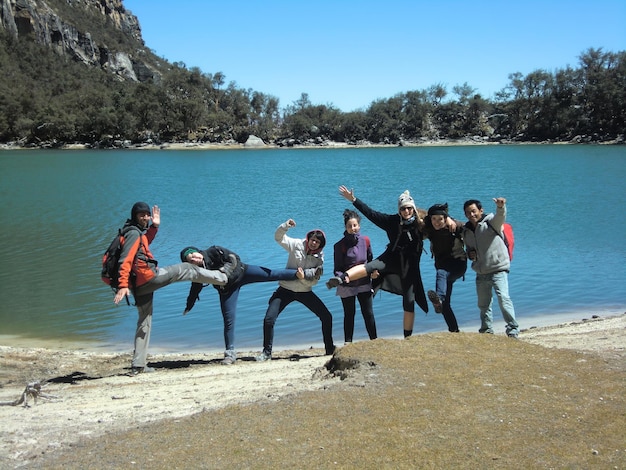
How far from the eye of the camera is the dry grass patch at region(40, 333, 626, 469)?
161 inches

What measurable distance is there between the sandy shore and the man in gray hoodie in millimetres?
744

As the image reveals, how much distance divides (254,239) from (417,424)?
1622 centimetres

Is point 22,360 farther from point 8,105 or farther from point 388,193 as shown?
point 8,105

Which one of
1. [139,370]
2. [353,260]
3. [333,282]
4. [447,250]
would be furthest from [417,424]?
[139,370]

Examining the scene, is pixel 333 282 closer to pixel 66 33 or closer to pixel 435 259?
pixel 435 259

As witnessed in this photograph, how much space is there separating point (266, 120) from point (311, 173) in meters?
81.3

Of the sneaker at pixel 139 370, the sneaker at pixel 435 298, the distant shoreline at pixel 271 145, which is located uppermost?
the distant shoreline at pixel 271 145

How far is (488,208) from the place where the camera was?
89.9ft

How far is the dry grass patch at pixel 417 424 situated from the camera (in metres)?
4.09

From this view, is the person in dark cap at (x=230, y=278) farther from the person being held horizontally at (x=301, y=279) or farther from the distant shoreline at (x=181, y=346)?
the distant shoreline at (x=181, y=346)

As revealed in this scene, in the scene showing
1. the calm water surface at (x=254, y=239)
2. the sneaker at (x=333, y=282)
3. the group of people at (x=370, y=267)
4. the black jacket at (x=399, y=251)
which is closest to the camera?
the sneaker at (x=333, y=282)

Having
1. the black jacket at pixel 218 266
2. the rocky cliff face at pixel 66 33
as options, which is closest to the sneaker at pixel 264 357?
the black jacket at pixel 218 266

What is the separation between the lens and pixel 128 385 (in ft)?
21.9

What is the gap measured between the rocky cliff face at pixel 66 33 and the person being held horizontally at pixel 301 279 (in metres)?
174
